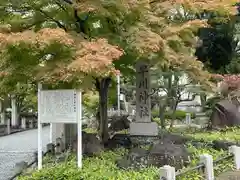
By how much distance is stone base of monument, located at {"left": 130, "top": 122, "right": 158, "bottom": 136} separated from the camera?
1581cm

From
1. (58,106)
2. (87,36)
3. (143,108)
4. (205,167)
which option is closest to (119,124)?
(143,108)

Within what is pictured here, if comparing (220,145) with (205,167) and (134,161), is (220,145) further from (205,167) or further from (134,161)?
(134,161)

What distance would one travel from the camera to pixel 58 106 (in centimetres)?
997

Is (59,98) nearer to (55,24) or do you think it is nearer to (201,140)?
(55,24)

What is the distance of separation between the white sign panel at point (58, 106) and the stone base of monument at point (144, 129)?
638 centimetres

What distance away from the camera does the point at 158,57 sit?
11.3 metres

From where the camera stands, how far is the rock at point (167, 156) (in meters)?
10.1

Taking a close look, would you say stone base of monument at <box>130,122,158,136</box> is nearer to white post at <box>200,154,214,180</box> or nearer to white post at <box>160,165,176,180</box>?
white post at <box>200,154,214,180</box>

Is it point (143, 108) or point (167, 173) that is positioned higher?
point (143, 108)

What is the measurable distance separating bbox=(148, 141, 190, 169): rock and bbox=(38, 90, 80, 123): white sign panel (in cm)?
206

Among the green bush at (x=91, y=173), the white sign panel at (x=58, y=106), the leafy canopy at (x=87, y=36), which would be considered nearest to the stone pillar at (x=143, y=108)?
the leafy canopy at (x=87, y=36)

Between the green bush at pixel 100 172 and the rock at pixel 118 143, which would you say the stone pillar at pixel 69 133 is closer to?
the rock at pixel 118 143

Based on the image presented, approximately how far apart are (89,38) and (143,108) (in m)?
5.93

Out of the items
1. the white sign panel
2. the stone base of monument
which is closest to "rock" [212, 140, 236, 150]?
the stone base of monument
